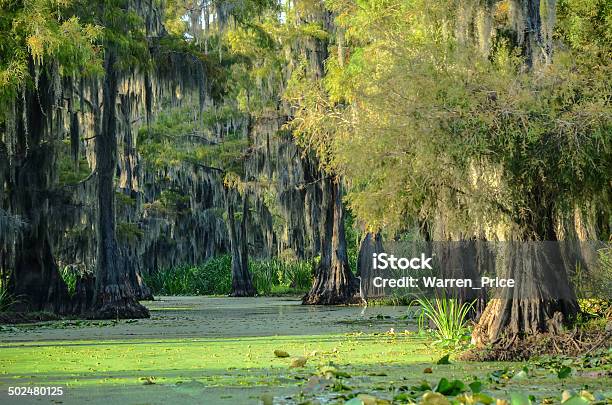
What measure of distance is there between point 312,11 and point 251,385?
1951 cm

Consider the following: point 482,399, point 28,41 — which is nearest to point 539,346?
point 482,399

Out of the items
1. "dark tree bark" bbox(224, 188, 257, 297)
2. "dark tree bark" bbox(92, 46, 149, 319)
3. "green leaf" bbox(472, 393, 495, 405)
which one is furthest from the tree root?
"dark tree bark" bbox(224, 188, 257, 297)

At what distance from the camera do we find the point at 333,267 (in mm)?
28156

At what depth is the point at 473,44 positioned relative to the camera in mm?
12531

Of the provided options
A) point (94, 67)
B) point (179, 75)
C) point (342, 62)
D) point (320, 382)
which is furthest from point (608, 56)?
point (179, 75)

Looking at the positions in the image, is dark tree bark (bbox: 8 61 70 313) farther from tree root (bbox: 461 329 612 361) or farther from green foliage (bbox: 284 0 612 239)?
tree root (bbox: 461 329 612 361)

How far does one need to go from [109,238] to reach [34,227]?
1.64m

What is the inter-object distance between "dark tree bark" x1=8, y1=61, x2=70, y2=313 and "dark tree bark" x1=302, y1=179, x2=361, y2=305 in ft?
27.1

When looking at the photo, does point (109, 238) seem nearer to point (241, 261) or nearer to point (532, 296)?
point (532, 296)

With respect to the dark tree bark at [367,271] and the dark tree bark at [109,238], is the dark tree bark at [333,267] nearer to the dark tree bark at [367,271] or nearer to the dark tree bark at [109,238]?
the dark tree bark at [367,271]

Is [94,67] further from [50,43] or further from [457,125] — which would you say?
[457,125]

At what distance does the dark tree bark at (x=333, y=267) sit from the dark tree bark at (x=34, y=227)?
27.1 feet

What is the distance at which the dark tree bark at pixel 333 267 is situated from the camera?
92.0 ft

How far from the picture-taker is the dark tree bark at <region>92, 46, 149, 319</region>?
21.4m
